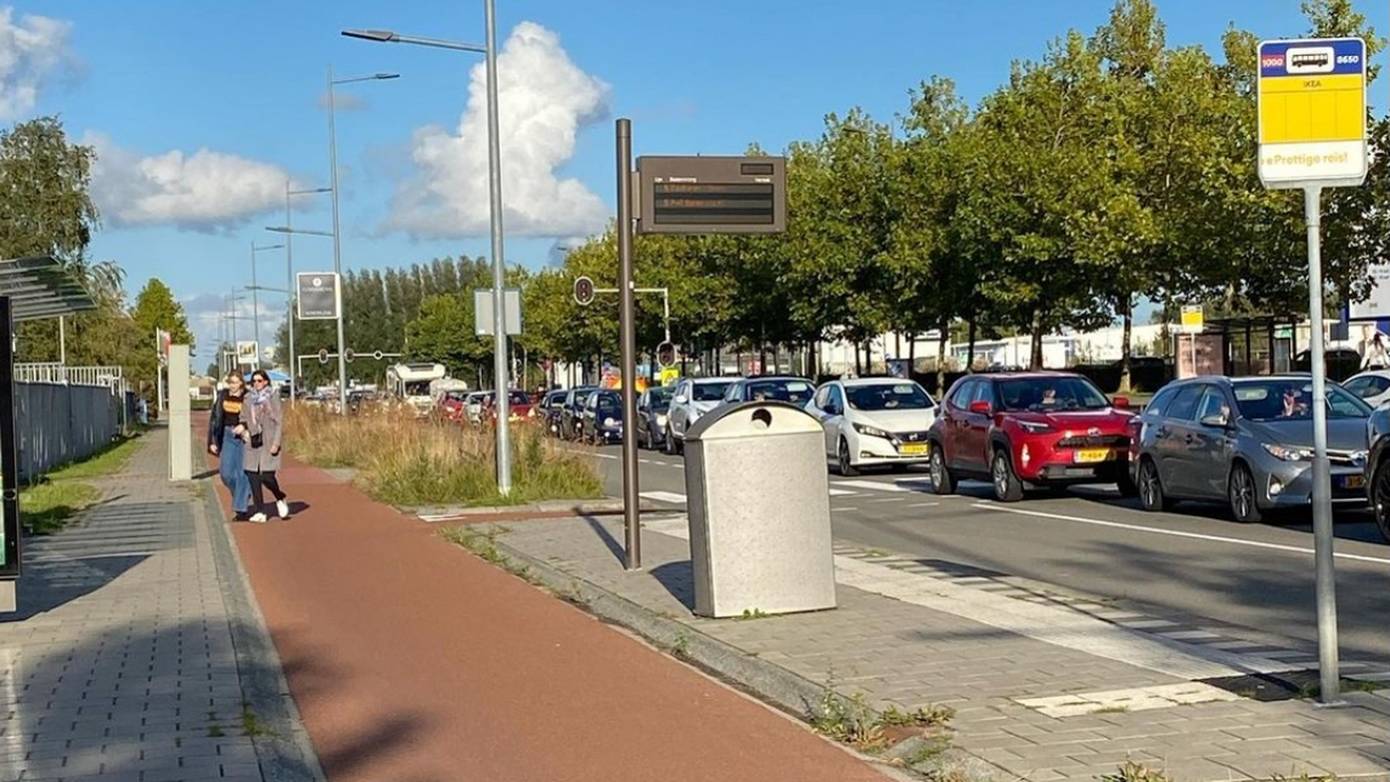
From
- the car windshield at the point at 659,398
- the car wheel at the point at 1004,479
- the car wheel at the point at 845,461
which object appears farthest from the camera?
the car windshield at the point at 659,398

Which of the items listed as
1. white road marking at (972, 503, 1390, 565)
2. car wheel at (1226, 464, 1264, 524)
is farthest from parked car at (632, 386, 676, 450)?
car wheel at (1226, 464, 1264, 524)

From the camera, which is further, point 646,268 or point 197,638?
point 646,268

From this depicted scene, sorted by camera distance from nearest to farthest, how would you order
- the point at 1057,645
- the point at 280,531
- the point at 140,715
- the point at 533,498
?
the point at 140,715 < the point at 1057,645 < the point at 280,531 < the point at 533,498

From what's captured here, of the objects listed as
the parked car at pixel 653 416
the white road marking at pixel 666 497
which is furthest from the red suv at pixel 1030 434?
the parked car at pixel 653 416

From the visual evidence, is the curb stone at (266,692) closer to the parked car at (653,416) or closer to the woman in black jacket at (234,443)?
the woman in black jacket at (234,443)

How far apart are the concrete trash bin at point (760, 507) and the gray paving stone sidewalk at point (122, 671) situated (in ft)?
9.60

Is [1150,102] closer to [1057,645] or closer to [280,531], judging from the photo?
[280,531]

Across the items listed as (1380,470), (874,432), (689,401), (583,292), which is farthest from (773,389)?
(1380,470)

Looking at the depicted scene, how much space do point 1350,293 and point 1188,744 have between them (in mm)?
33853

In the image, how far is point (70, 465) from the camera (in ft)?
119

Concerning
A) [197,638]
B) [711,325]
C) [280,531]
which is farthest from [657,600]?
[711,325]

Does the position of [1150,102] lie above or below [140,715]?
above

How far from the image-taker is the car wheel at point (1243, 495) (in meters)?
15.9

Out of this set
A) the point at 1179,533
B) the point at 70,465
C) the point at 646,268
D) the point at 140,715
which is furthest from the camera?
the point at 646,268
